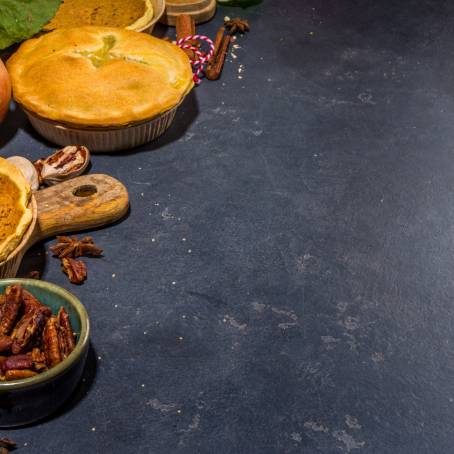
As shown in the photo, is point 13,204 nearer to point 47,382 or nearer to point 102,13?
point 47,382

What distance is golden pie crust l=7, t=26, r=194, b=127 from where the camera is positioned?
188cm

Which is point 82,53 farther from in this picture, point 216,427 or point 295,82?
point 216,427

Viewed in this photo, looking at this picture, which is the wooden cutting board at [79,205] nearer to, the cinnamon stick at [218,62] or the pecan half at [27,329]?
the pecan half at [27,329]

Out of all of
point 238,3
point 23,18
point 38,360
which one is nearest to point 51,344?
point 38,360

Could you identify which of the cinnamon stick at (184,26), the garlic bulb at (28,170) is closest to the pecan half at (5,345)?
the garlic bulb at (28,170)

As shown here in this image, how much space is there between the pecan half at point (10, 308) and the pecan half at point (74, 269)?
26cm

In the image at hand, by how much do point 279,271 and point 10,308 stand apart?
64 cm

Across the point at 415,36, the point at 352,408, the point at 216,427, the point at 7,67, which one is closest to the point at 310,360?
the point at 352,408

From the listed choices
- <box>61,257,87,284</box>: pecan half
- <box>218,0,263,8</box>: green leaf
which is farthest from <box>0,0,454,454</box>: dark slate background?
<box>218,0,263,8</box>: green leaf

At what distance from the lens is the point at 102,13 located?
234cm

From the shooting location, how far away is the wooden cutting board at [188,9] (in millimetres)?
2504

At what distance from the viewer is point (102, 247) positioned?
5.59ft

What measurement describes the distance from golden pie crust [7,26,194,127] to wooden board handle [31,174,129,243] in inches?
8.0

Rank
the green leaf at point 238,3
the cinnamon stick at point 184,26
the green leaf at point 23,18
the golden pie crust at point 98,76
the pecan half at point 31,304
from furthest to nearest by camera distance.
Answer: the green leaf at point 238,3, the cinnamon stick at point 184,26, the green leaf at point 23,18, the golden pie crust at point 98,76, the pecan half at point 31,304
